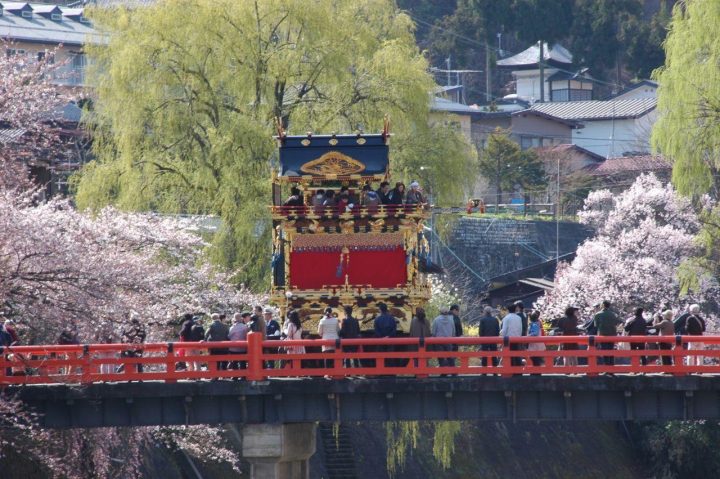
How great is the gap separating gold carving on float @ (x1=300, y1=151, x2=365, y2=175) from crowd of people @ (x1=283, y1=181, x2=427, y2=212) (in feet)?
1.43

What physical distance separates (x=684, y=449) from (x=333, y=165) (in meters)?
23.2

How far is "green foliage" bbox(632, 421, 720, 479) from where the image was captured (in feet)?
166

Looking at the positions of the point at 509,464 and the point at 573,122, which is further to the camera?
the point at 573,122

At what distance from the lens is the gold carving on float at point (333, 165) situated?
110 feet

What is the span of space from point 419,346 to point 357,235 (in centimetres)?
576

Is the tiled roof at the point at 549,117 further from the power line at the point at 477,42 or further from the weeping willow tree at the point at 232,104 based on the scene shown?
the weeping willow tree at the point at 232,104

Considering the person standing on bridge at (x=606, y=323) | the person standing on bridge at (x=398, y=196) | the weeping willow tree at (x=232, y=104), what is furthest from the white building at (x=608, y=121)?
the person standing on bridge at (x=606, y=323)

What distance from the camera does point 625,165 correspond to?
3324 inches

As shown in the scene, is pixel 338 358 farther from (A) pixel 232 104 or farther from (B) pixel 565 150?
(B) pixel 565 150

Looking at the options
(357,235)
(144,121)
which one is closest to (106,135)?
(144,121)

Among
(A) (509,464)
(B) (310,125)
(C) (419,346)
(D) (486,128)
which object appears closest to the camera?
(C) (419,346)

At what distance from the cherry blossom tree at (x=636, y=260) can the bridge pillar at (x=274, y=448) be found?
84.4 ft

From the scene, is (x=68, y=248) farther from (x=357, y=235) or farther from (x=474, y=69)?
(x=474, y=69)

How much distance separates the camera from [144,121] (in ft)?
132
